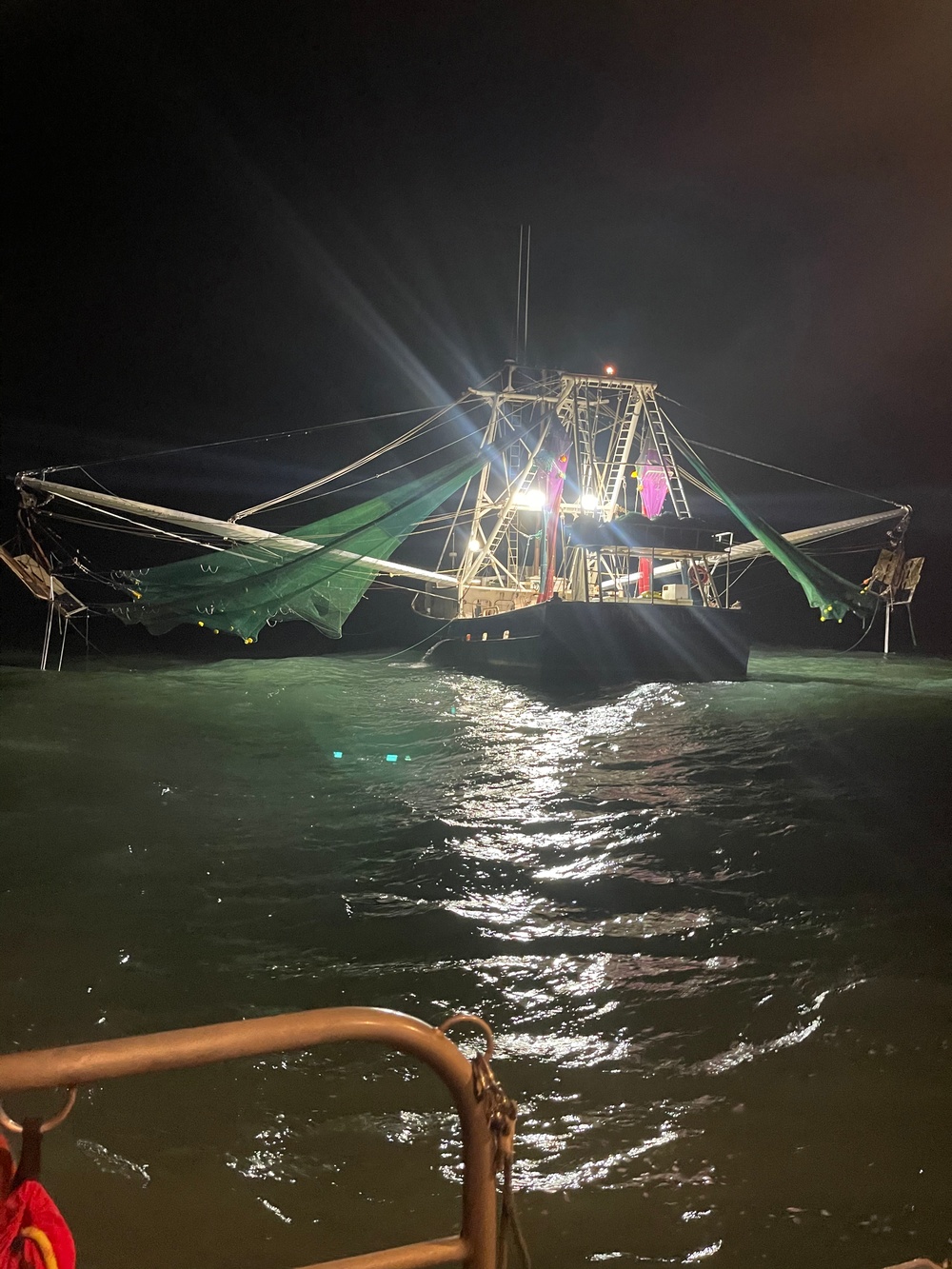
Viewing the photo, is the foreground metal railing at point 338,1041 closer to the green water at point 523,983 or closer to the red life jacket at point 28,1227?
the red life jacket at point 28,1227

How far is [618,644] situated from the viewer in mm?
16984

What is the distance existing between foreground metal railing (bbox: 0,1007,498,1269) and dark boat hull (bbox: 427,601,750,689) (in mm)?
15177

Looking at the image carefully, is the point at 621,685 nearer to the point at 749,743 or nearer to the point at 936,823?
the point at 749,743

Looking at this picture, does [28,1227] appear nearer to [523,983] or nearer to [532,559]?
[523,983]

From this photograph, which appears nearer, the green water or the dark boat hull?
the green water

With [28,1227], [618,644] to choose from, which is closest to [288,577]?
[618,644]

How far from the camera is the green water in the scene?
2.29 m

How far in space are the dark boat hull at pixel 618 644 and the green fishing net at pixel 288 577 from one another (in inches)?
161

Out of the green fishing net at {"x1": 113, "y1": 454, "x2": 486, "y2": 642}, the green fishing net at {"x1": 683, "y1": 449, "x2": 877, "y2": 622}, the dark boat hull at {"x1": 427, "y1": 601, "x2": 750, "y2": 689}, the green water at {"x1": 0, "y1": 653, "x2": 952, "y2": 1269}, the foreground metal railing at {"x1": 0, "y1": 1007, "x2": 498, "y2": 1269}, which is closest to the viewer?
the foreground metal railing at {"x1": 0, "y1": 1007, "x2": 498, "y2": 1269}

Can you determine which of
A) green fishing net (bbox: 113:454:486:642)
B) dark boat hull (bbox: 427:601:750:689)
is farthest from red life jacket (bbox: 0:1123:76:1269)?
dark boat hull (bbox: 427:601:750:689)

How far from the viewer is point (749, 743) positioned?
9.99 meters

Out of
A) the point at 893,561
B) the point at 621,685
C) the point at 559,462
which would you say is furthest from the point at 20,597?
the point at 893,561

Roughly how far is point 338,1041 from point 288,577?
34.2ft

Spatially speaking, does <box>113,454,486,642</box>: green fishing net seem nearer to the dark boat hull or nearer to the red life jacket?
the dark boat hull
